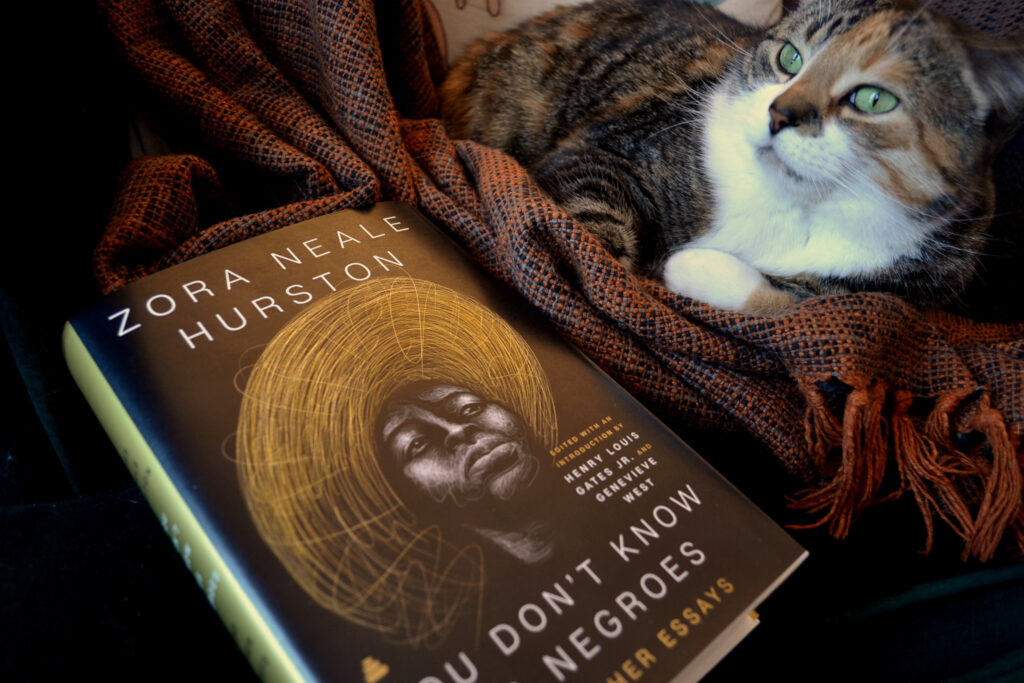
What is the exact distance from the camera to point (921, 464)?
0.54m

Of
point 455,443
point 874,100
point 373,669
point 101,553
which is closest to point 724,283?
point 874,100

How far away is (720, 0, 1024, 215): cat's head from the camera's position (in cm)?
65

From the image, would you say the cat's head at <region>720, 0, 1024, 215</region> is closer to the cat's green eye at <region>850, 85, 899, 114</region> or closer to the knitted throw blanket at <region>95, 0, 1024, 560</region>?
the cat's green eye at <region>850, 85, 899, 114</region>

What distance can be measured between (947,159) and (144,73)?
2.99 ft

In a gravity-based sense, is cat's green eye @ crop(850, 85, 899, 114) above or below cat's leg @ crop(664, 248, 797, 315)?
above

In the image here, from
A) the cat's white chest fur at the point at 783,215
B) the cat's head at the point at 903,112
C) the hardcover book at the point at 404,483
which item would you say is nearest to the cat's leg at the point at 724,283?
the cat's white chest fur at the point at 783,215

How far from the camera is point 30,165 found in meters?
0.55

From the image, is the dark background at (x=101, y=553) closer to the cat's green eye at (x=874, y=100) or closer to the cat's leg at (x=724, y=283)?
the cat's leg at (x=724, y=283)

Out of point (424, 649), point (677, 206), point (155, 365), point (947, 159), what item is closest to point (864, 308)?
point (947, 159)

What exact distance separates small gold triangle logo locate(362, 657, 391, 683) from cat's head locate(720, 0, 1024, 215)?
2.08 feet

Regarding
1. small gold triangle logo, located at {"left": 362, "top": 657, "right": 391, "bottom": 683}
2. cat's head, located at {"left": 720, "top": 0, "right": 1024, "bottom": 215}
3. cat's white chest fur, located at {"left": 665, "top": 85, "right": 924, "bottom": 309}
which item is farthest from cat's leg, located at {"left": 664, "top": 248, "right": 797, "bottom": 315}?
small gold triangle logo, located at {"left": 362, "top": 657, "right": 391, "bottom": 683}

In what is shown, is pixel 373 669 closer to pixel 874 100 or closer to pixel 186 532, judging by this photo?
pixel 186 532

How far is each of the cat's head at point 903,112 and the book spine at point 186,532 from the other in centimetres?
67

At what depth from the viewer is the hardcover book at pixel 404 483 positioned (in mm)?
375
